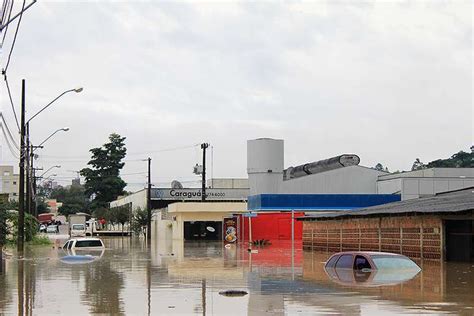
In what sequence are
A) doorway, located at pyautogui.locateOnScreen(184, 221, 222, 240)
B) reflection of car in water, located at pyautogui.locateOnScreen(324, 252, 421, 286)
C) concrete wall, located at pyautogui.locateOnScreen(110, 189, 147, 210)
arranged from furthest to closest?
concrete wall, located at pyautogui.locateOnScreen(110, 189, 147, 210)
doorway, located at pyautogui.locateOnScreen(184, 221, 222, 240)
reflection of car in water, located at pyautogui.locateOnScreen(324, 252, 421, 286)

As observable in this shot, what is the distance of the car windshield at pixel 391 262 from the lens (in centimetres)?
2864

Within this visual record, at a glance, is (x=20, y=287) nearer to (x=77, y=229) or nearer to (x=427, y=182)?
(x=427, y=182)

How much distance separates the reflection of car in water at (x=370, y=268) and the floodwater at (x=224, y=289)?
135mm

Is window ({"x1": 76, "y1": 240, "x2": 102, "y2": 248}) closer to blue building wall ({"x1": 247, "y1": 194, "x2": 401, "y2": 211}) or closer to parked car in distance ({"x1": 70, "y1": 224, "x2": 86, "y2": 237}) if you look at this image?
blue building wall ({"x1": 247, "y1": 194, "x2": 401, "y2": 211})

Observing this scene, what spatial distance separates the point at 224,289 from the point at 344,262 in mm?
8221

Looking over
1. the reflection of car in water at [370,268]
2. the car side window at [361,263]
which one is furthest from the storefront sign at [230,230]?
the car side window at [361,263]

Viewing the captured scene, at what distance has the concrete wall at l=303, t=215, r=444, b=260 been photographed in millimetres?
39344

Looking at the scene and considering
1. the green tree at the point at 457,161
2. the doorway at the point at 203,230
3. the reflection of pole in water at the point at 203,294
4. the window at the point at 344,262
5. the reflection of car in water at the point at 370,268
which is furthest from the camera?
the green tree at the point at 457,161

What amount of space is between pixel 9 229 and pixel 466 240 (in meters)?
32.6

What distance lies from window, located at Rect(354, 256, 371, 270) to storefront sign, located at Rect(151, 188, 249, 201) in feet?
264

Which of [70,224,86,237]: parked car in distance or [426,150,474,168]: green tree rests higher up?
[426,150,474,168]: green tree

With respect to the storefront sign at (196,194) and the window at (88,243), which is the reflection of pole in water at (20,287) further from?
the storefront sign at (196,194)

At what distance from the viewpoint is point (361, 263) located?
29000mm

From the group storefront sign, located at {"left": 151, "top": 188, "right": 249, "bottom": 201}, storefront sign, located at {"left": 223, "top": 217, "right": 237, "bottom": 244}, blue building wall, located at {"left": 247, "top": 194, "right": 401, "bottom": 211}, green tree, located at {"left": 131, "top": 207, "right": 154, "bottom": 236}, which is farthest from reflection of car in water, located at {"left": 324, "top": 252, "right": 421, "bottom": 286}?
storefront sign, located at {"left": 151, "top": 188, "right": 249, "bottom": 201}
